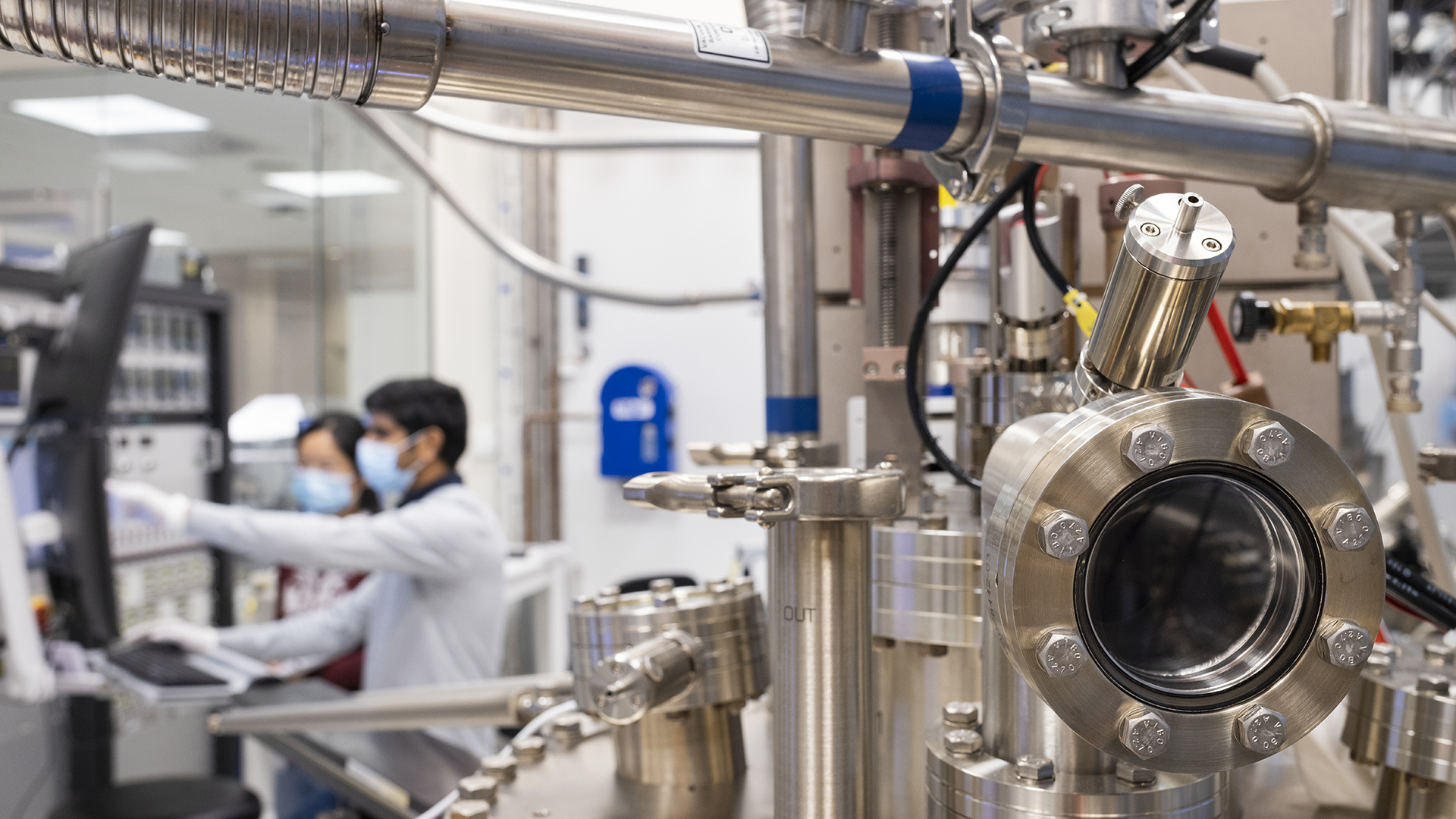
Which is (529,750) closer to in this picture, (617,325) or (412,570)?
(412,570)

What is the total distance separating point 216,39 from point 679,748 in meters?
0.41

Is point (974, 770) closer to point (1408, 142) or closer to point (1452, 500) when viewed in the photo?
point (1408, 142)

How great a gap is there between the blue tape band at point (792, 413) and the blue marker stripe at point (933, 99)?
0.26 meters

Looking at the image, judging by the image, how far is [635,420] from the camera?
374 cm

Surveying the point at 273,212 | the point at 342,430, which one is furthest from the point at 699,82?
the point at 273,212

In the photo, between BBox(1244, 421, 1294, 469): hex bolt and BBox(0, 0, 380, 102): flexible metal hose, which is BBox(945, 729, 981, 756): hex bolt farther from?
BBox(0, 0, 380, 102): flexible metal hose

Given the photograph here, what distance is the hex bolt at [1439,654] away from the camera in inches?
20.4

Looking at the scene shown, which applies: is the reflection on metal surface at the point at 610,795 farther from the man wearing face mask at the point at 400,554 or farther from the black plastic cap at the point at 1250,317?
the man wearing face mask at the point at 400,554

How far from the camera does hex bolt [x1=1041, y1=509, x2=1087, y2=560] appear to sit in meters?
0.31

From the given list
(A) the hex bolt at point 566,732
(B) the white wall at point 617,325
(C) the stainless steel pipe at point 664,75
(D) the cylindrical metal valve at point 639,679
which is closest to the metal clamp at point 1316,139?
(C) the stainless steel pipe at point 664,75

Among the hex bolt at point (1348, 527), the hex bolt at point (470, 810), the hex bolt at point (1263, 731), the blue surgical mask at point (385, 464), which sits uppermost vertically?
the hex bolt at point (1348, 527)

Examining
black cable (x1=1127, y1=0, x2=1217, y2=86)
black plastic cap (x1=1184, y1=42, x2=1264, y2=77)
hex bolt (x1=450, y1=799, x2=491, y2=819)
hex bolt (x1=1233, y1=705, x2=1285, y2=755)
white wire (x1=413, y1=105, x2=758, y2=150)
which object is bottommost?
hex bolt (x1=450, y1=799, x2=491, y2=819)

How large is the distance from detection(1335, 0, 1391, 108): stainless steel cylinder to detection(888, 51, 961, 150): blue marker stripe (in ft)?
1.02

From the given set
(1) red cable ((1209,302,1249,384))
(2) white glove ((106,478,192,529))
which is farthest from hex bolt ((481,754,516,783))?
(2) white glove ((106,478,192,529))
